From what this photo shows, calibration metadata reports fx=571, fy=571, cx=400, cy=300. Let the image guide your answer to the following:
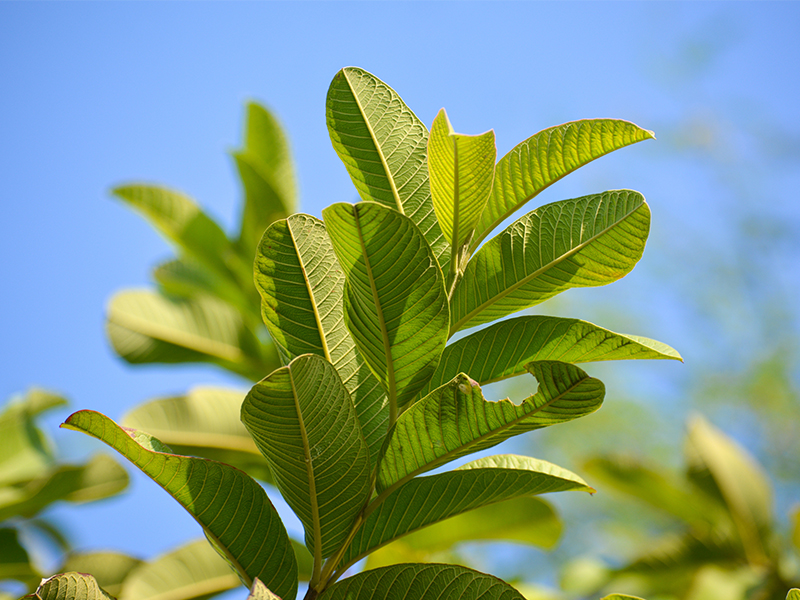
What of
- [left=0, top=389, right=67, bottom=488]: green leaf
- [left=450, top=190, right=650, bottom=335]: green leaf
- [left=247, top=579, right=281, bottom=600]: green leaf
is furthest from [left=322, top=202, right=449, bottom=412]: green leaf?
[left=0, top=389, right=67, bottom=488]: green leaf

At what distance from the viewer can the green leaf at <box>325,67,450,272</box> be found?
0.73 meters

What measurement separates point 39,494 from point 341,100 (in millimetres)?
1456

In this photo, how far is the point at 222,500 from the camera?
1.91 feet

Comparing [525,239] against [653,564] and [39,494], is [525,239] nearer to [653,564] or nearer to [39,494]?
[39,494]

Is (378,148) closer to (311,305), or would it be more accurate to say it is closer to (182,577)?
(311,305)

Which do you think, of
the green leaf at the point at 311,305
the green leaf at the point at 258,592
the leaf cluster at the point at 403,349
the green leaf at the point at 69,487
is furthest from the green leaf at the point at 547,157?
the green leaf at the point at 69,487

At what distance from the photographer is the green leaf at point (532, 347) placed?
24.7 inches

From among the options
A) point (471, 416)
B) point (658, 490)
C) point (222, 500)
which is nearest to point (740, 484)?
point (658, 490)

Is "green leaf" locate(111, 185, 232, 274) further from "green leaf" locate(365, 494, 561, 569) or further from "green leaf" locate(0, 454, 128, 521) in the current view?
"green leaf" locate(365, 494, 561, 569)

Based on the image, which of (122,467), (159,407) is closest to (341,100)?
(159,407)

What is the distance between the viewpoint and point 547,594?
1.62 meters

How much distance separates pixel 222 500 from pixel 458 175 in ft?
1.45

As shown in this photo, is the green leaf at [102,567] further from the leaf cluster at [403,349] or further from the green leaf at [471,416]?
the green leaf at [471,416]

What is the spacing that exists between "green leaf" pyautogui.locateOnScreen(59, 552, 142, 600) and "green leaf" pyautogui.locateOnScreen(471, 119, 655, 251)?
3.59 feet
